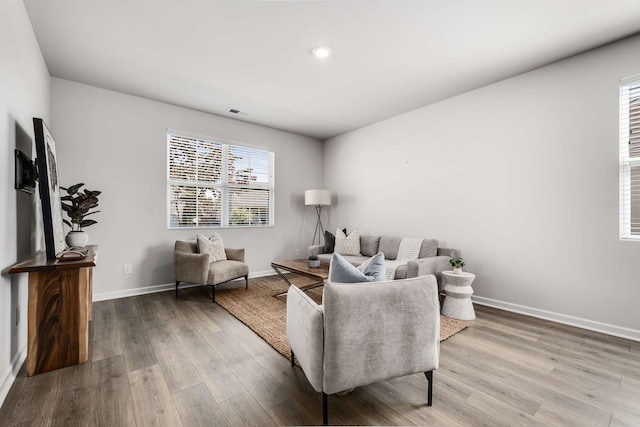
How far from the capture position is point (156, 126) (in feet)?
12.8

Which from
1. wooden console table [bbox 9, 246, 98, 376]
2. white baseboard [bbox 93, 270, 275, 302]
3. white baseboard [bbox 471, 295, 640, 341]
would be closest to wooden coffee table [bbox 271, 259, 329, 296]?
white baseboard [bbox 93, 270, 275, 302]

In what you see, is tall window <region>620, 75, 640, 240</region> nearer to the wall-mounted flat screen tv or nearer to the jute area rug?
the jute area rug

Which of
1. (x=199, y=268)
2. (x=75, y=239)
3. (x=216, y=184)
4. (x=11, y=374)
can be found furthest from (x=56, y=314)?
(x=216, y=184)

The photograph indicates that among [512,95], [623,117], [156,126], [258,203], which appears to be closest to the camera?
[623,117]

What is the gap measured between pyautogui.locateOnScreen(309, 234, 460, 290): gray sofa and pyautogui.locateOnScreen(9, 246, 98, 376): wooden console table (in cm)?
284

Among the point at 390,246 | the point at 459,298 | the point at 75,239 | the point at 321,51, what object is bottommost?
the point at 459,298

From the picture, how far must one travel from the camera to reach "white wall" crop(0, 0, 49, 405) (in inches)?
66.6

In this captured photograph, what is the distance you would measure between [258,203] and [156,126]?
1.90 m

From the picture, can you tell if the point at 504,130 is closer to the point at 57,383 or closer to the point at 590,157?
the point at 590,157

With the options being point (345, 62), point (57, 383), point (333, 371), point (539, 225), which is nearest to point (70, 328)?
point (57, 383)

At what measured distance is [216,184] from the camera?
A: 443 cm

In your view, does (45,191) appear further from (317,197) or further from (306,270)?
(317,197)

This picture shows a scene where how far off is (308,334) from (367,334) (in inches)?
12.3

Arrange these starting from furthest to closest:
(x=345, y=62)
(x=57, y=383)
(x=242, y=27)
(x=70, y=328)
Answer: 1. (x=345, y=62)
2. (x=242, y=27)
3. (x=70, y=328)
4. (x=57, y=383)
